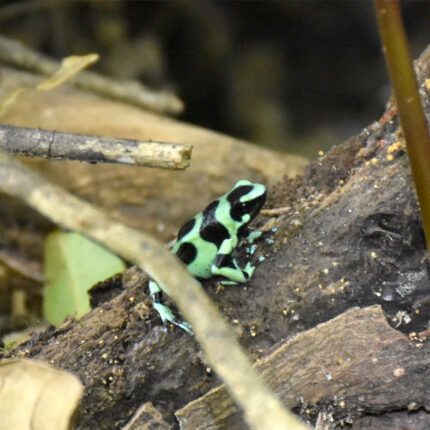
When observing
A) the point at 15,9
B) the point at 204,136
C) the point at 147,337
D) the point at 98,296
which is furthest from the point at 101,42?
the point at 147,337

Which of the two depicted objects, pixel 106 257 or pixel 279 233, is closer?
pixel 279 233

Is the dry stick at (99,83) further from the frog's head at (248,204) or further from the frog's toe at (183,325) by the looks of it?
the frog's toe at (183,325)

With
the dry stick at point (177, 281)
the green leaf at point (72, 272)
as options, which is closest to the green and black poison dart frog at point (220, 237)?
the green leaf at point (72, 272)

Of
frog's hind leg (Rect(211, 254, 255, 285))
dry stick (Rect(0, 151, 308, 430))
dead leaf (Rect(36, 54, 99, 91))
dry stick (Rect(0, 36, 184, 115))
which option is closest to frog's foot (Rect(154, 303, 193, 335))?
frog's hind leg (Rect(211, 254, 255, 285))

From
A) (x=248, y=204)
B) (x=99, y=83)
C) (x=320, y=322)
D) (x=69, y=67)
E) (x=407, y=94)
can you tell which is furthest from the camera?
(x=99, y=83)

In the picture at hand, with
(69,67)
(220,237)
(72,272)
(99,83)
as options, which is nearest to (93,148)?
(220,237)

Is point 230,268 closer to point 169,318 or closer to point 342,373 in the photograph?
point 169,318

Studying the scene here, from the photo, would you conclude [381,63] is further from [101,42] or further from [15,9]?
[15,9]

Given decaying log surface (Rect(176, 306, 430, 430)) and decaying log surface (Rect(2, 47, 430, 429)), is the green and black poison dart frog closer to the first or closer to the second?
decaying log surface (Rect(2, 47, 430, 429))
